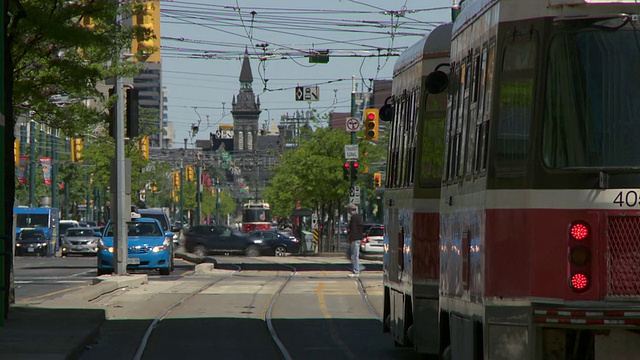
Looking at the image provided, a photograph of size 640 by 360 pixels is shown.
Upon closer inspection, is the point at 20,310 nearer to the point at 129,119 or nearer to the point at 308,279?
the point at 129,119

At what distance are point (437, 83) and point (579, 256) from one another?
333cm

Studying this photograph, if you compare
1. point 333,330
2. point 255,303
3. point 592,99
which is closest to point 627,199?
point 592,99

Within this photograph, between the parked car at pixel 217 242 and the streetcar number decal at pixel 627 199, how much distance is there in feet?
181

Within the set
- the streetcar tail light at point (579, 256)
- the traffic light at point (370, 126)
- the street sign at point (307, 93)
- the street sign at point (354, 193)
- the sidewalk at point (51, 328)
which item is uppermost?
the street sign at point (307, 93)

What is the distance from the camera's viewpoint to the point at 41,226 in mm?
71062

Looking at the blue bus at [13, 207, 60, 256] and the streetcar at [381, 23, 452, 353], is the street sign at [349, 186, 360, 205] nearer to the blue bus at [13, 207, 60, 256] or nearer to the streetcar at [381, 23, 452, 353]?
the blue bus at [13, 207, 60, 256]

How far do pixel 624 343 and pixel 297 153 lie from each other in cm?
6253

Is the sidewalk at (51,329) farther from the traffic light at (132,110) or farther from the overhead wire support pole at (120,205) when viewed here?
the overhead wire support pole at (120,205)

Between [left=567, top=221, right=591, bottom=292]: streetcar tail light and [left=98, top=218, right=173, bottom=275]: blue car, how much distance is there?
2969 centimetres

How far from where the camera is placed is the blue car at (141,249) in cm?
3759

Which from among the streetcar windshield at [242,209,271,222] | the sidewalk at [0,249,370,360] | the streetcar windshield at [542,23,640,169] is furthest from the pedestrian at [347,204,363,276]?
the streetcar windshield at [242,209,271,222]

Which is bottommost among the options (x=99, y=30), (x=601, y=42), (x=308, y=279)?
(x=308, y=279)

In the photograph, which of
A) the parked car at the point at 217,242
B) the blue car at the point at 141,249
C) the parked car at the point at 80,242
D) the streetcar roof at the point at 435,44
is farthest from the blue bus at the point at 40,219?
the streetcar roof at the point at 435,44

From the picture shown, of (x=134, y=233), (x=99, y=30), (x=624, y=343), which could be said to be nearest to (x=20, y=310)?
(x=99, y=30)
